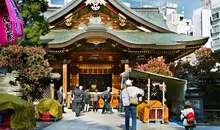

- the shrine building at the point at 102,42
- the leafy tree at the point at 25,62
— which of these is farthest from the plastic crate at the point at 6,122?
the shrine building at the point at 102,42

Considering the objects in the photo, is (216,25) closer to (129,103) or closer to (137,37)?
(137,37)

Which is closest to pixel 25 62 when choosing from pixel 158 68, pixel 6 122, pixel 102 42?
pixel 158 68

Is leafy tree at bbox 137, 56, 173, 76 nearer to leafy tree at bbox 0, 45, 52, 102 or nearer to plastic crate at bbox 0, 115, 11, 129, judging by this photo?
leafy tree at bbox 0, 45, 52, 102

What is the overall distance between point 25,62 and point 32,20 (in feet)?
10.6

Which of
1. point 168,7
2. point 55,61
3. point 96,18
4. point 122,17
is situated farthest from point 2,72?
point 168,7

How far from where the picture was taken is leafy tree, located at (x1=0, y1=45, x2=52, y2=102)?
17.3 m

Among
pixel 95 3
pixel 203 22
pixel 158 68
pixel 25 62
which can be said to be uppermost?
pixel 203 22

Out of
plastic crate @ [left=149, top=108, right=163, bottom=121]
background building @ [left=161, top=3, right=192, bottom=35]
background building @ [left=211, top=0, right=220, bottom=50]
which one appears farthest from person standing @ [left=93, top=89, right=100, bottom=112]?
background building @ [left=161, top=3, right=192, bottom=35]

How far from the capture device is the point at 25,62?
59.2 ft

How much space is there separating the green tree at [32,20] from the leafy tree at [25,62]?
135cm

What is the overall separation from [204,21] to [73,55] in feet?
97.0

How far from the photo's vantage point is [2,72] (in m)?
18.0

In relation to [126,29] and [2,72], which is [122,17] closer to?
[126,29]

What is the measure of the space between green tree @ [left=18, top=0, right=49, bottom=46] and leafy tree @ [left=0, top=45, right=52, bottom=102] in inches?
53.2
